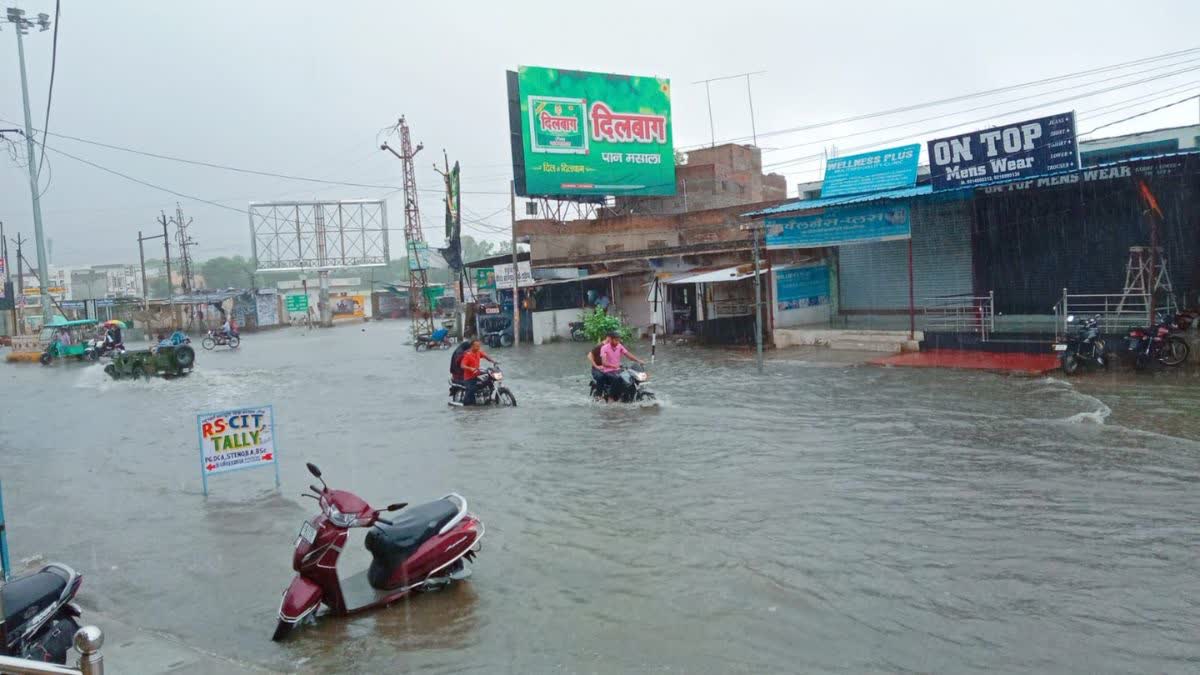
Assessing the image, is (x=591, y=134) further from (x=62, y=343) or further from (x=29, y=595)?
(x=29, y=595)

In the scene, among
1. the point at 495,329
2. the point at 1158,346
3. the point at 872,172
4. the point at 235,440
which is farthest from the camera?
the point at 495,329

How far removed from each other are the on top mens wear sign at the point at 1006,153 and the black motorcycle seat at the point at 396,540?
15.0m

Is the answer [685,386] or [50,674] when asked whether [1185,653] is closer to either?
[50,674]

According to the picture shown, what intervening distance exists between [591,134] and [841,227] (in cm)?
1841

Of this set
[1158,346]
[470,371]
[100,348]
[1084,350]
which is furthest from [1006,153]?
[100,348]

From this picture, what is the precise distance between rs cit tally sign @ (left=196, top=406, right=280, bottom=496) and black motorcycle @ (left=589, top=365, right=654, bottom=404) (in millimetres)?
6469

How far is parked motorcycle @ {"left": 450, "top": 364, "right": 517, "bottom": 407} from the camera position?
630 inches

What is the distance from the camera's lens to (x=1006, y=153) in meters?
17.3

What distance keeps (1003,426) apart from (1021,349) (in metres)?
7.12

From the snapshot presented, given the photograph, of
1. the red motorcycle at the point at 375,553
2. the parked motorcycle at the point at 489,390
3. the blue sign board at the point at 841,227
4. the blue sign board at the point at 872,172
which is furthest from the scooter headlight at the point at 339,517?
the blue sign board at the point at 872,172

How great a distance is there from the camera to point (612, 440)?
12312mm

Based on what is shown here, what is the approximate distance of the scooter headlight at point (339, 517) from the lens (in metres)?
5.73

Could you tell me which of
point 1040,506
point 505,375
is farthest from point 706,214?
point 1040,506

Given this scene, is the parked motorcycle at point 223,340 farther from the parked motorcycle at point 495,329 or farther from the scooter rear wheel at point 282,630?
the scooter rear wheel at point 282,630
